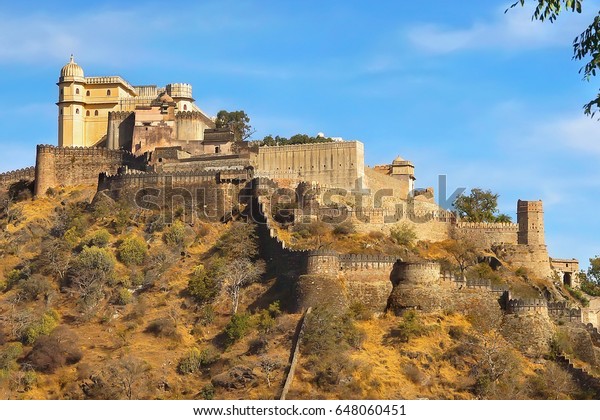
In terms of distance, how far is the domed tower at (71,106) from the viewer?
3137 inches

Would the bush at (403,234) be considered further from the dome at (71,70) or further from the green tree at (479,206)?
the dome at (71,70)

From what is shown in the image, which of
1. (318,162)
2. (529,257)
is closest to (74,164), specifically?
(318,162)

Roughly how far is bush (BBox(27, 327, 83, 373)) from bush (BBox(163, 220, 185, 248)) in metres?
10.3

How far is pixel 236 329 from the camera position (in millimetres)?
53531

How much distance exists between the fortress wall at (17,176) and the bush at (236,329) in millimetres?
27060

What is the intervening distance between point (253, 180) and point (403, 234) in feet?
28.4

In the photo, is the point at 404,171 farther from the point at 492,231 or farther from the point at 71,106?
the point at 71,106

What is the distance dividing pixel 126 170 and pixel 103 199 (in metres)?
3.93

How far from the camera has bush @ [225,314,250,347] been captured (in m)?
53.5

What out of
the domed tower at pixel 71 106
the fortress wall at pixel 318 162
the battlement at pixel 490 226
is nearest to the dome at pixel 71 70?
the domed tower at pixel 71 106

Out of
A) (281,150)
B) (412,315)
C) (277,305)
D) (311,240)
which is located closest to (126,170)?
(281,150)

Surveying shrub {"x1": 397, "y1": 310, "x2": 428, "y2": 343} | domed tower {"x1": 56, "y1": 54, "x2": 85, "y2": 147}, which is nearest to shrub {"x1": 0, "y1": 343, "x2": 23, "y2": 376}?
shrub {"x1": 397, "y1": 310, "x2": 428, "y2": 343}

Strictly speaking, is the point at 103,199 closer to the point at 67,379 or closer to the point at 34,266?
the point at 34,266

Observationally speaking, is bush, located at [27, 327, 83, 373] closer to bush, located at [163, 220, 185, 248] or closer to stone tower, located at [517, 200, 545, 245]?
bush, located at [163, 220, 185, 248]
